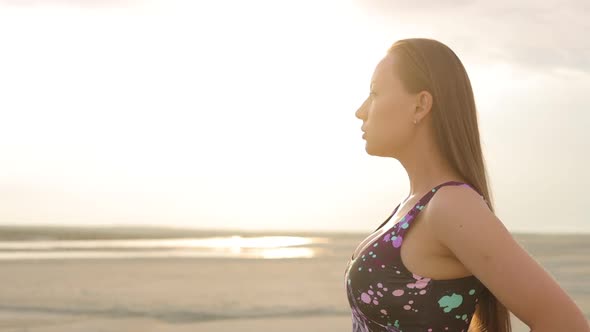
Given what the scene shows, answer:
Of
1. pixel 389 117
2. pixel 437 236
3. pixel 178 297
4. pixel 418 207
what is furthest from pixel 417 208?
pixel 178 297

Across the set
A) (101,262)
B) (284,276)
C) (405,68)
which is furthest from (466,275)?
(101,262)

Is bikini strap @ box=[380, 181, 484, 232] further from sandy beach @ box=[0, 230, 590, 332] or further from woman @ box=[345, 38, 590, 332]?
sandy beach @ box=[0, 230, 590, 332]

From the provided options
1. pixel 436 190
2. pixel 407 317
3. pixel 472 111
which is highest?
pixel 472 111

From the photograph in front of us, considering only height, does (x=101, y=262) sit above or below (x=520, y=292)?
below

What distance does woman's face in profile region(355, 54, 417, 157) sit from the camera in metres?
2.28

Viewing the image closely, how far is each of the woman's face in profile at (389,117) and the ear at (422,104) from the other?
0.5 inches

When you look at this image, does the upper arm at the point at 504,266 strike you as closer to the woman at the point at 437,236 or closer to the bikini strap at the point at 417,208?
the woman at the point at 437,236

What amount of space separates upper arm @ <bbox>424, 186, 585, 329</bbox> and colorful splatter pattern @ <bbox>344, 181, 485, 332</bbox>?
14cm

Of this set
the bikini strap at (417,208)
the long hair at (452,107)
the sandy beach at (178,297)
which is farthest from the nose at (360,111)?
the sandy beach at (178,297)

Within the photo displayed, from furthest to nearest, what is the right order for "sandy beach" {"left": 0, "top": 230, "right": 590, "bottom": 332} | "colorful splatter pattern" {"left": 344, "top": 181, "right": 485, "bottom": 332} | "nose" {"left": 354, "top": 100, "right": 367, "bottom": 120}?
"sandy beach" {"left": 0, "top": 230, "right": 590, "bottom": 332}
"nose" {"left": 354, "top": 100, "right": 367, "bottom": 120}
"colorful splatter pattern" {"left": 344, "top": 181, "right": 485, "bottom": 332}

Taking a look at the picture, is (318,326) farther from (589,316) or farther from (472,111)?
(472,111)

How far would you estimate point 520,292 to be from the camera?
2035 millimetres

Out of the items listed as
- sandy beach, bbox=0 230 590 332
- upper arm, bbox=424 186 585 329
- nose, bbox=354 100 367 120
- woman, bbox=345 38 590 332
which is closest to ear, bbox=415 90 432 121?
woman, bbox=345 38 590 332

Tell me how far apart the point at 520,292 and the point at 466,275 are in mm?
172
